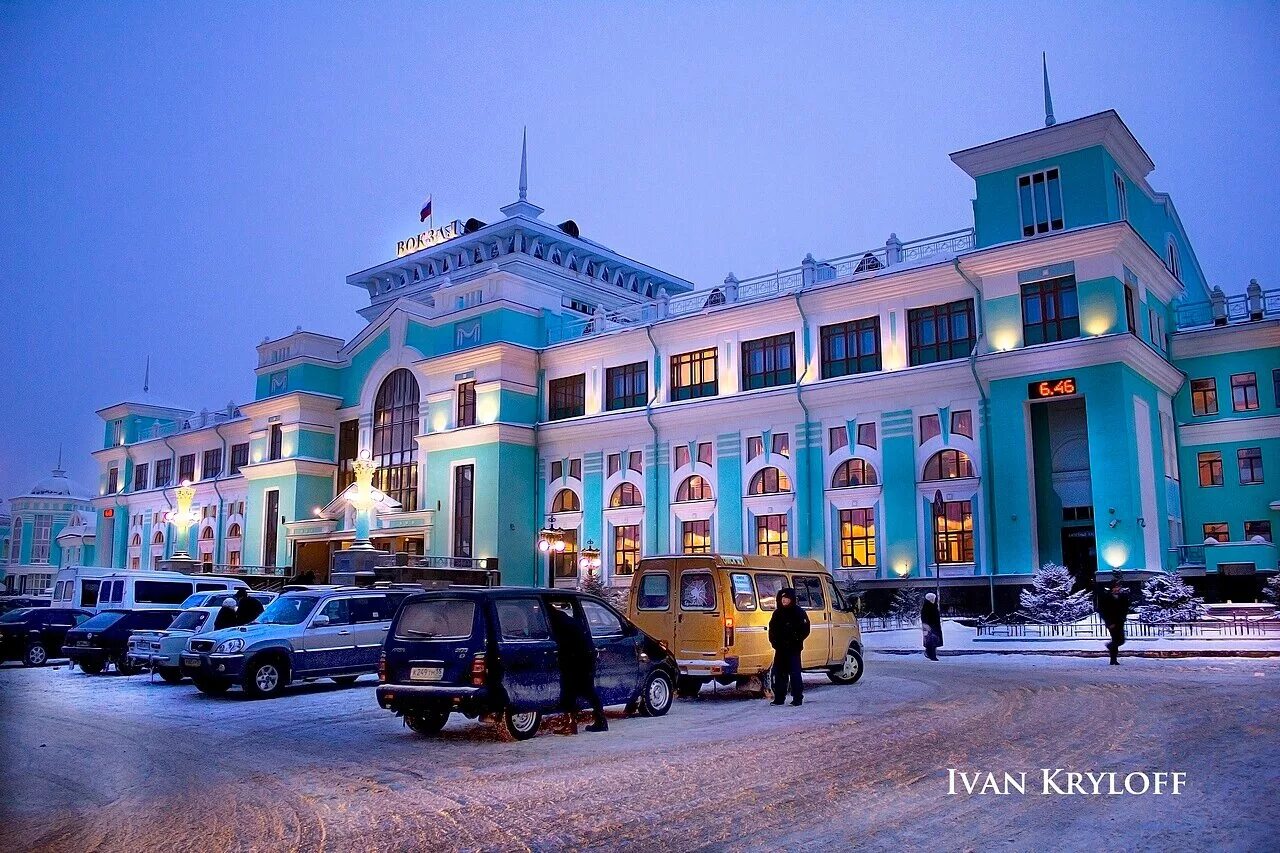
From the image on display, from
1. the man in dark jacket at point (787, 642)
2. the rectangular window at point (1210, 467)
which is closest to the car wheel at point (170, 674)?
the man in dark jacket at point (787, 642)

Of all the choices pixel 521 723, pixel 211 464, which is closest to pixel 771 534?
pixel 521 723

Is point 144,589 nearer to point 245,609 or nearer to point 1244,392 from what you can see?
point 245,609

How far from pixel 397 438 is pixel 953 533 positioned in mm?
26767

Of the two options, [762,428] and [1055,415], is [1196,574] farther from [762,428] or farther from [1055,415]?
[762,428]

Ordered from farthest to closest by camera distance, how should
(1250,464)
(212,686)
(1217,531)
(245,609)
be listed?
(1217,531) < (1250,464) < (245,609) < (212,686)

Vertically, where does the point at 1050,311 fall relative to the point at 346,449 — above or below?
above

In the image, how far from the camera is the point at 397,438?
49031mm

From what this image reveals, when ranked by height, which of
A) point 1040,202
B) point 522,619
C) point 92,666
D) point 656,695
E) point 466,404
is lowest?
point 92,666

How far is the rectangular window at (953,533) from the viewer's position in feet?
Answer: 109

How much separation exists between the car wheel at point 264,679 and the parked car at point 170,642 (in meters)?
2.75

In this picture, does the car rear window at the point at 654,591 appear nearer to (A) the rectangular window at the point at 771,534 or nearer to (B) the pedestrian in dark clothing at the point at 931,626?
(B) the pedestrian in dark clothing at the point at 931,626

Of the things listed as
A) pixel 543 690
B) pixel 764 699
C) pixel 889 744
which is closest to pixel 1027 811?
pixel 889 744

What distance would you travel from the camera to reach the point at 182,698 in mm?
16719

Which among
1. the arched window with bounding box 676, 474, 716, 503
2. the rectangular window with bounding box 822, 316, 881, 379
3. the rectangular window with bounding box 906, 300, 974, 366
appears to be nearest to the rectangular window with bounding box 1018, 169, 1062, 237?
the rectangular window with bounding box 906, 300, 974, 366
